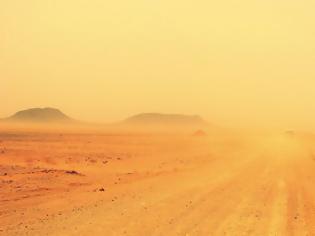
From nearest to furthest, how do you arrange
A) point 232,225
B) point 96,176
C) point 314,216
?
1. point 232,225
2. point 314,216
3. point 96,176

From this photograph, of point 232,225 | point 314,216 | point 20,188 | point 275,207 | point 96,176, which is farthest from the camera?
A: point 96,176

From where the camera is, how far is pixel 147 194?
50.2 feet

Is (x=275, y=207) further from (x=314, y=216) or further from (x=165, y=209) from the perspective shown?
(x=165, y=209)

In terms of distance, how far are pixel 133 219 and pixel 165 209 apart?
1649 millimetres

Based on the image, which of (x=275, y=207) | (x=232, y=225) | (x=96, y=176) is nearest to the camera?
(x=232, y=225)

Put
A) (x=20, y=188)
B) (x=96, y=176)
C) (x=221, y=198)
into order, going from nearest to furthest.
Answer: (x=221, y=198), (x=20, y=188), (x=96, y=176)

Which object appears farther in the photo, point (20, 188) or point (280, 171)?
point (280, 171)

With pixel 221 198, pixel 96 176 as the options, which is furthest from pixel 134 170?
pixel 221 198

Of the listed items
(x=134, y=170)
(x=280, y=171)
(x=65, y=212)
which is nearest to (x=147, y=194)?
(x=65, y=212)

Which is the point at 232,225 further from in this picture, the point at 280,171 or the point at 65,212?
the point at 280,171

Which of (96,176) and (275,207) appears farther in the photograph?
(96,176)

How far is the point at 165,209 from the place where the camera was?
41.1 ft

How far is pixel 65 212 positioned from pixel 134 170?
12.5 meters

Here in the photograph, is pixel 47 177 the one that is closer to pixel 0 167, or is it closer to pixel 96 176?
pixel 96 176
